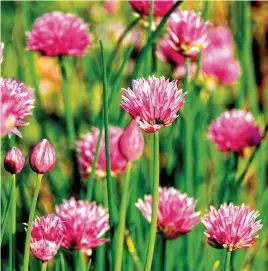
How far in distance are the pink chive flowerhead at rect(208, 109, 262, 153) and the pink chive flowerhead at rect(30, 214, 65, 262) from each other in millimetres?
411

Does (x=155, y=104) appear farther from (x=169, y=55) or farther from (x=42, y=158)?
(x=169, y=55)

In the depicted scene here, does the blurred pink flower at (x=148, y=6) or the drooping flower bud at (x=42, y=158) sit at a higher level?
the blurred pink flower at (x=148, y=6)

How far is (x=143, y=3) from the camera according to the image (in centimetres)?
94

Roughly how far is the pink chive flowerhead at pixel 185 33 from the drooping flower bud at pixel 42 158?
33cm

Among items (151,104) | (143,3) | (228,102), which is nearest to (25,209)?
(143,3)

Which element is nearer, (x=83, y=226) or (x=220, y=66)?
(x=83, y=226)

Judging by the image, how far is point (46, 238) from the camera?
2.15 ft

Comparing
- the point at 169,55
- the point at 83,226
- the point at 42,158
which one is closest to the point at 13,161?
the point at 42,158

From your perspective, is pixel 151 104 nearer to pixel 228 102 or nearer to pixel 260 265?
pixel 260 265

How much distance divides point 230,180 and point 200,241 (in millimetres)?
125

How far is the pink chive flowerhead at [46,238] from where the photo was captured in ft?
2.09

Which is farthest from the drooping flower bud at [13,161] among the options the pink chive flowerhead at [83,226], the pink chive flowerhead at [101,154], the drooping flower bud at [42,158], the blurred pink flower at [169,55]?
the blurred pink flower at [169,55]

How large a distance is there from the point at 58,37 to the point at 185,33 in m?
0.23

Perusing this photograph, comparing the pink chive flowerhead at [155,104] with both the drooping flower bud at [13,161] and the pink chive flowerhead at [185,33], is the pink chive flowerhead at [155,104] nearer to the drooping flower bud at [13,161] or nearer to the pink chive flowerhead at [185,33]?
the drooping flower bud at [13,161]
